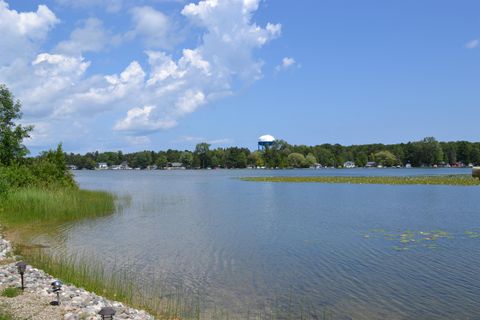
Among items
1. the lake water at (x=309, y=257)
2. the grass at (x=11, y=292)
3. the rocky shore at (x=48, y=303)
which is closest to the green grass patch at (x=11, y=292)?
the grass at (x=11, y=292)

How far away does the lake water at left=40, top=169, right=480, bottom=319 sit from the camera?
1377 centimetres

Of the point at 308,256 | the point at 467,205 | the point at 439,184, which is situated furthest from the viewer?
the point at 439,184

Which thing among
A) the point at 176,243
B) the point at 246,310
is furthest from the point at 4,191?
the point at 246,310

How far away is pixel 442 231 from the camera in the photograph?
26.7 meters

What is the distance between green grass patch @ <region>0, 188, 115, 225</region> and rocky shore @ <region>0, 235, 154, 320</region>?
17745mm

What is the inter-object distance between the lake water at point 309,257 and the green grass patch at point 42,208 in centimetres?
231

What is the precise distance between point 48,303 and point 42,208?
2352 centimetres

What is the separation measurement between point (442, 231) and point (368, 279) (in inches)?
507

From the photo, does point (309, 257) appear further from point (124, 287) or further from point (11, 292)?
point (11, 292)

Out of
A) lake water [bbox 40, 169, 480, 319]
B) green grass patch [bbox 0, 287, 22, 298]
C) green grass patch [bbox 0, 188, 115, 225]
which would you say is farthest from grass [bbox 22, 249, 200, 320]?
green grass patch [bbox 0, 188, 115, 225]

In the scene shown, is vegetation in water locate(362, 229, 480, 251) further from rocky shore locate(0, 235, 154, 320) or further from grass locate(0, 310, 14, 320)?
grass locate(0, 310, 14, 320)

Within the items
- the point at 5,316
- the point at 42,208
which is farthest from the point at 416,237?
the point at 42,208

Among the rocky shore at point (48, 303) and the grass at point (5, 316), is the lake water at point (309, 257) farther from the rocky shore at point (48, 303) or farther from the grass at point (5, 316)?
the grass at point (5, 316)

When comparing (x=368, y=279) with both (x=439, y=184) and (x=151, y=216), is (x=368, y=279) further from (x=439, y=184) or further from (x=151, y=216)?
(x=439, y=184)
